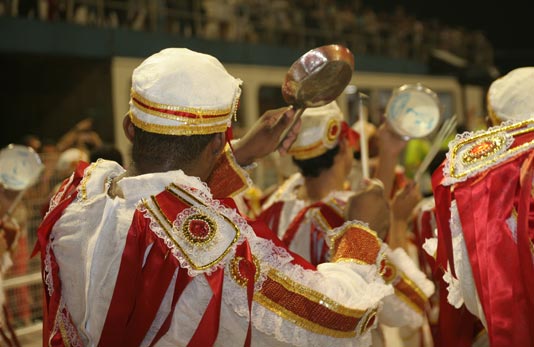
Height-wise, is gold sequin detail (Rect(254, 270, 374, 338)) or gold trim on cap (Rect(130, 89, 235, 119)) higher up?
gold trim on cap (Rect(130, 89, 235, 119))

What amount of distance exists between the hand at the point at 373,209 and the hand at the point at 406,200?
1.87 ft

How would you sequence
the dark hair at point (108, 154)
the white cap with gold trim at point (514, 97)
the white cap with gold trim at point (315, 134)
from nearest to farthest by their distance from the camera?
the white cap with gold trim at point (514, 97)
the white cap with gold trim at point (315, 134)
the dark hair at point (108, 154)

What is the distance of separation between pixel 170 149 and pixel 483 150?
29.8 inches

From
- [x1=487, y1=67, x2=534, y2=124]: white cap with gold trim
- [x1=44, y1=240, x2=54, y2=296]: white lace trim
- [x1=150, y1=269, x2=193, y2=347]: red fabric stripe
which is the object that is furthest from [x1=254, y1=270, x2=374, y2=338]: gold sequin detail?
[x1=487, y1=67, x2=534, y2=124]: white cap with gold trim

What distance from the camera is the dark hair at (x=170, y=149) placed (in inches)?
62.3

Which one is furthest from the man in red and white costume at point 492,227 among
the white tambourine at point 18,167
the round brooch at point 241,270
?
the white tambourine at point 18,167

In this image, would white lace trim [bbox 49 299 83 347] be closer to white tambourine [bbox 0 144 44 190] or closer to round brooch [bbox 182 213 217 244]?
round brooch [bbox 182 213 217 244]

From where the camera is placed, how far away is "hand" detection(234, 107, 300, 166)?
6.88 ft

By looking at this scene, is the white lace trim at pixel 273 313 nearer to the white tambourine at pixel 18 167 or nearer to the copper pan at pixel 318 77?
the copper pan at pixel 318 77

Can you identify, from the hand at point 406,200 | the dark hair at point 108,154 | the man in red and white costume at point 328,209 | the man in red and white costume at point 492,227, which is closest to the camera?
the man in red and white costume at point 492,227

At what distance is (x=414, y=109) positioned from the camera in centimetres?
254

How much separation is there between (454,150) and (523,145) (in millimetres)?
171

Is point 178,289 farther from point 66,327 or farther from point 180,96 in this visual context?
point 180,96

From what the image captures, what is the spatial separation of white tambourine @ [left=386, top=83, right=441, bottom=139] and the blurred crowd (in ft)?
22.2
